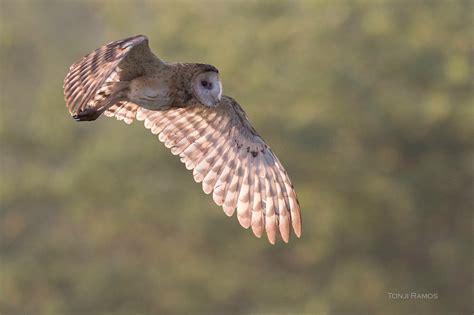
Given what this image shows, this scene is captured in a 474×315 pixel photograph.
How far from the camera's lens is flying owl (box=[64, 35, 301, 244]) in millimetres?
6383

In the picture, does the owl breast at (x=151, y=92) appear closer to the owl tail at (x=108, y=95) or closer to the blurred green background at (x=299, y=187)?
the owl tail at (x=108, y=95)

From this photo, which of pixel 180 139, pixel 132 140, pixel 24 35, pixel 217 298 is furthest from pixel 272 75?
pixel 180 139

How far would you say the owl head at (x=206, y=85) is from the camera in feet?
21.3

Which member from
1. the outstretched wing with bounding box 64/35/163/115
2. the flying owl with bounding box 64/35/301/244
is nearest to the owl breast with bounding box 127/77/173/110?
the flying owl with bounding box 64/35/301/244

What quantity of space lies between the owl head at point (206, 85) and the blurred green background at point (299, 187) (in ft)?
30.5

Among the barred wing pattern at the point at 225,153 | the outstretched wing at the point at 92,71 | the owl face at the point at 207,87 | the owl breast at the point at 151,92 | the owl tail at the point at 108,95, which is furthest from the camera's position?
the barred wing pattern at the point at 225,153

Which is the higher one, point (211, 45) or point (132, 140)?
point (211, 45)

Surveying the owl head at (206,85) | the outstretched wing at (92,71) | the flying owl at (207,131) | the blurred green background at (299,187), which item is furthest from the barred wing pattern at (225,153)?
the blurred green background at (299,187)

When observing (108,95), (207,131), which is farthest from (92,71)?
(207,131)

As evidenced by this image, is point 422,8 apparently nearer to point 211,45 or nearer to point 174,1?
point 211,45

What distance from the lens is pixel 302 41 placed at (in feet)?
57.9

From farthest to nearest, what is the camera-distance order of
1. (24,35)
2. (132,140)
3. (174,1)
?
(24,35)
(174,1)
(132,140)

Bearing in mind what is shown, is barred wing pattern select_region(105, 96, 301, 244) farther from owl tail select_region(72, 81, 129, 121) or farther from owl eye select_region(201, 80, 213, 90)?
owl tail select_region(72, 81, 129, 121)

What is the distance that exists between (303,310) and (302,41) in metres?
4.27
